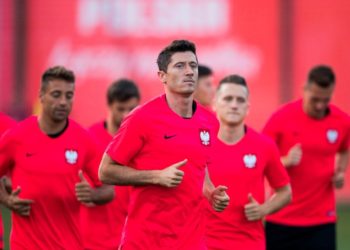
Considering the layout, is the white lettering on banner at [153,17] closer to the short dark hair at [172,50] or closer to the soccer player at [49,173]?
the soccer player at [49,173]

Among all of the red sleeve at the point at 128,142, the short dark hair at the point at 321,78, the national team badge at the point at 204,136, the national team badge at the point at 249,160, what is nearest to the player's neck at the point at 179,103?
the national team badge at the point at 204,136

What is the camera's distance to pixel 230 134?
9.55 m

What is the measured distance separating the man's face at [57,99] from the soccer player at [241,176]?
4.30 feet

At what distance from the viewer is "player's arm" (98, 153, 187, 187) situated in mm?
7609

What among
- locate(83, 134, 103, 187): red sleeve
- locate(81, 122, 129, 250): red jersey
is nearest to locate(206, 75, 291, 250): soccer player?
locate(83, 134, 103, 187): red sleeve

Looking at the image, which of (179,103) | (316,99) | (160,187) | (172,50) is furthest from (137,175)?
(316,99)

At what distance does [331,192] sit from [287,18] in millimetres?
9340

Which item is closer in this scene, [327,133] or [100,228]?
[100,228]

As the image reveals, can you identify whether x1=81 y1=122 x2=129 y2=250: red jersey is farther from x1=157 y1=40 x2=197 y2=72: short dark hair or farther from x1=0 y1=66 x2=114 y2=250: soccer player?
x1=157 y1=40 x2=197 y2=72: short dark hair

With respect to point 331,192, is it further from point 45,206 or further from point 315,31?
point 315,31

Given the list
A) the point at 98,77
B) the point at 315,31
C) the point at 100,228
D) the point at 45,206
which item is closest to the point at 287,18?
the point at 315,31

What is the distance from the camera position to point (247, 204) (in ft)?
30.4

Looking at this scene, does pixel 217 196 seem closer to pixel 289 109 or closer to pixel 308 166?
pixel 308 166

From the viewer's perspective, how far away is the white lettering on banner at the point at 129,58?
20188 millimetres
